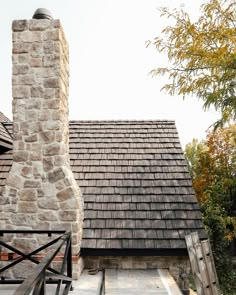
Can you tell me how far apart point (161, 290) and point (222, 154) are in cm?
1320

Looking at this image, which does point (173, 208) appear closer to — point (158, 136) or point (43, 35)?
point (158, 136)

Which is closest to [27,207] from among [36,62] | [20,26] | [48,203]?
[48,203]

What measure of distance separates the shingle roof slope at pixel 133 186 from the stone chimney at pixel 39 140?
3.29 ft

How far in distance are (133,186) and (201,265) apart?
7.26 ft

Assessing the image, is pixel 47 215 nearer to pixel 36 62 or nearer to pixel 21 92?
pixel 21 92

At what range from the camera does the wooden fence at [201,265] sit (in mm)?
5090

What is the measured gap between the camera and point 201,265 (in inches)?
205

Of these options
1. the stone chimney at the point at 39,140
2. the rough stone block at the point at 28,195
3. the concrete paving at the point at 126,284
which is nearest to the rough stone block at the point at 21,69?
the stone chimney at the point at 39,140

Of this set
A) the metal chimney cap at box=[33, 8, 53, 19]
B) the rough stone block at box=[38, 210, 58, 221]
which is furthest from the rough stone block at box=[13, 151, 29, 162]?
the metal chimney cap at box=[33, 8, 53, 19]

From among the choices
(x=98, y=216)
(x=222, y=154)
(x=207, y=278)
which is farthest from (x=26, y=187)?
(x=222, y=154)

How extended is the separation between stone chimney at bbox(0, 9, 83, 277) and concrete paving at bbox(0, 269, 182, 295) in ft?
2.12

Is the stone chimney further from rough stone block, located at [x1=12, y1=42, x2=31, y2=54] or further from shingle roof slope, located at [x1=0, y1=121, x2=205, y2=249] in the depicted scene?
shingle roof slope, located at [x1=0, y1=121, x2=205, y2=249]

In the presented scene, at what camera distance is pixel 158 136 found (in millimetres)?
8234

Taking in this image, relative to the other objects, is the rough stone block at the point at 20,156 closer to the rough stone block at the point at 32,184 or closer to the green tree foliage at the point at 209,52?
the rough stone block at the point at 32,184
